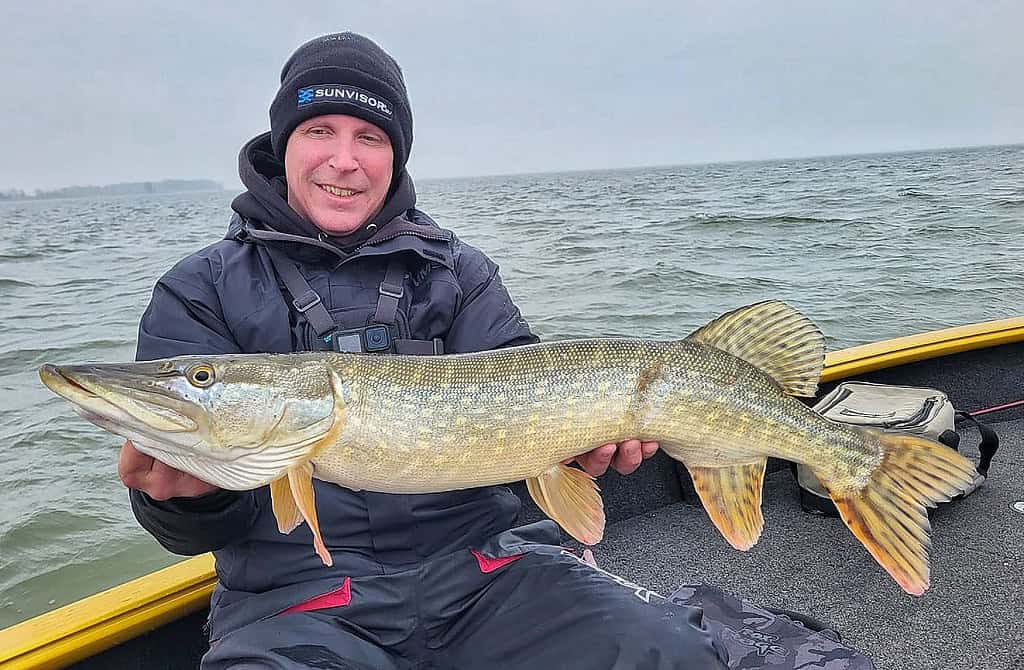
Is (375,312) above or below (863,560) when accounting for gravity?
above

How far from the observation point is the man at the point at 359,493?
1.84 meters

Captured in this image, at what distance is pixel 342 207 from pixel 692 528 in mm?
2141

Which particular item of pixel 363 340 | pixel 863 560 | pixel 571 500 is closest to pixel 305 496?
pixel 363 340

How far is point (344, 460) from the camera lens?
183 centimetres

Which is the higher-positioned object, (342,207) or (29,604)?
(342,207)

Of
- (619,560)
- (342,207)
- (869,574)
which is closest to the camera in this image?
(342,207)

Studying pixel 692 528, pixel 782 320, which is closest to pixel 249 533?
pixel 782 320

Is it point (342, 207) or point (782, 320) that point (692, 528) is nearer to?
point (782, 320)

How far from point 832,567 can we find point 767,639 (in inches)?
34.2

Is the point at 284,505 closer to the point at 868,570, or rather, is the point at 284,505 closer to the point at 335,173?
the point at 335,173

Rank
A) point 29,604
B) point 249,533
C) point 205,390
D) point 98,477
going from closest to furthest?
point 205,390 → point 249,533 → point 29,604 → point 98,477

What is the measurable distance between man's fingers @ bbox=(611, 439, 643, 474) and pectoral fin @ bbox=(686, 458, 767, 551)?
0.17 m

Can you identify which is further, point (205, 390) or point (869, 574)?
point (869, 574)

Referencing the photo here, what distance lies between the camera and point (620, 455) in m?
2.11
